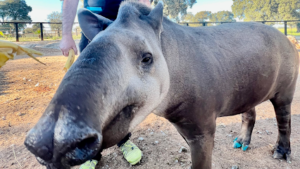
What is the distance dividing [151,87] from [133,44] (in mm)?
322

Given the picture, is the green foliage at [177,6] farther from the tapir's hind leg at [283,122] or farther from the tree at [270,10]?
the tapir's hind leg at [283,122]

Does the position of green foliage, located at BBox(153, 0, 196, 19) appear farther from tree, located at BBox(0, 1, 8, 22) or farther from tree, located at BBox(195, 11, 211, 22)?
tree, located at BBox(195, 11, 211, 22)

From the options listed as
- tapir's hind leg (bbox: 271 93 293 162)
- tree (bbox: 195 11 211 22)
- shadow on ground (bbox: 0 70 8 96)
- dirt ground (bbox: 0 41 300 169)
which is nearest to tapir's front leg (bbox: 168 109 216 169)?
dirt ground (bbox: 0 41 300 169)

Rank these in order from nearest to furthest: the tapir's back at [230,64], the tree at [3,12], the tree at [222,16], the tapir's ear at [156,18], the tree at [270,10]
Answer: the tapir's ear at [156,18]
the tapir's back at [230,64]
the tree at [270,10]
the tree at [3,12]
the tree at [222,16]

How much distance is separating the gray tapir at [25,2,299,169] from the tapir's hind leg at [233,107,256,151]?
0.6 inches

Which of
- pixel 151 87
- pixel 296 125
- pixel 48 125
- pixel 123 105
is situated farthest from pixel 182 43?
pixel 296 125

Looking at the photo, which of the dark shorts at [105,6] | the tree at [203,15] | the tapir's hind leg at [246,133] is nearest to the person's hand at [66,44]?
the dark shorts at [105,6]

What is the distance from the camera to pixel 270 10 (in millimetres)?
49969

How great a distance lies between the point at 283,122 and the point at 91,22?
8.77ft

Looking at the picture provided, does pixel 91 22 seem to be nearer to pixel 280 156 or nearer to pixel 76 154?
pixel 76 154

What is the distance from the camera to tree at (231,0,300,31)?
153 ft

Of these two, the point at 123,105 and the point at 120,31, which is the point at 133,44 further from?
the point at 123,105

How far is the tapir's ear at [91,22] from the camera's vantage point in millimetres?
1819

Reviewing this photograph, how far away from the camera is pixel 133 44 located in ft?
4.59
